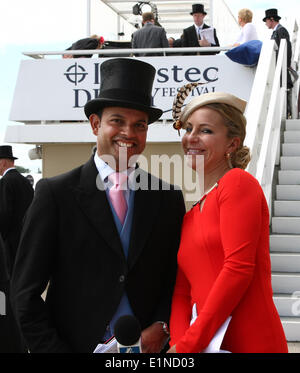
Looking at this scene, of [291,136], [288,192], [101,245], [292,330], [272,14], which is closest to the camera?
[101,245]

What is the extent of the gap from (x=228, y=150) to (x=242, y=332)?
0.73m

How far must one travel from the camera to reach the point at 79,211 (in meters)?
2.34

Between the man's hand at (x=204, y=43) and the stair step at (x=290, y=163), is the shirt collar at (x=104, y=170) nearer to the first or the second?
the stair step at (x=290, y=163)

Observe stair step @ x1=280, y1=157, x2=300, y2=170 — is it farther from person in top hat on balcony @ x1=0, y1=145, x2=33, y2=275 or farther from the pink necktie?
the pink necktie

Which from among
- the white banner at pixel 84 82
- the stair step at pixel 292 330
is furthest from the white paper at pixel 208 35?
the stair step at pixel 292 330

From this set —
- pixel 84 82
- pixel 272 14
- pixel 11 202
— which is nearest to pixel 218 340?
pixel 11 202

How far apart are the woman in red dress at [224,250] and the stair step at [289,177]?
5153mm

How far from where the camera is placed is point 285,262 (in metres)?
6.00

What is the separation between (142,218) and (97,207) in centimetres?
20

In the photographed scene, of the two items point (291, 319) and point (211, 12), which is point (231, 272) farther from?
point (211, 12)

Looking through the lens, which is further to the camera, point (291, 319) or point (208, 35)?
point (208, 35)
